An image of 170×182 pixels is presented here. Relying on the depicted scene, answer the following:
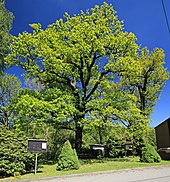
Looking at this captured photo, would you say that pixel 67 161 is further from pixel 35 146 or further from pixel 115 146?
pixel 115 146

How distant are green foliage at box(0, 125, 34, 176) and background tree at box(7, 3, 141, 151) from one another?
5.37m

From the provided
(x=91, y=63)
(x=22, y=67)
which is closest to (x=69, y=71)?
(x=91, y=63)

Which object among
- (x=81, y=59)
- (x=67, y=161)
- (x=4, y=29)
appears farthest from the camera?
(x=4, y=29)

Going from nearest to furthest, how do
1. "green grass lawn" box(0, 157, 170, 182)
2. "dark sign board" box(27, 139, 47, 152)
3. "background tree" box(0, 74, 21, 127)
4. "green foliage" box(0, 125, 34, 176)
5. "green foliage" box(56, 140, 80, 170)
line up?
"green foliage" box(0, 125, 34, 176), "green grass lawn" box(0, 157, 170, 182), "dark sign board" box(27, 139, 47, 152), "green foliage" box(56, 140, 80, 170), "background tree" box(0, 74, 21, 127)

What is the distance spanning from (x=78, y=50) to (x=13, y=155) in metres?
9.41

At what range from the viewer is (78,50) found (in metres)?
16.4

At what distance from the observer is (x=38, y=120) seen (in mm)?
14719

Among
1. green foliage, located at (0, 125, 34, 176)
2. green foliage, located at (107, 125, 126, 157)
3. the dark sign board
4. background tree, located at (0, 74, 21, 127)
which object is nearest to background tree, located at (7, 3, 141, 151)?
the dark sign board

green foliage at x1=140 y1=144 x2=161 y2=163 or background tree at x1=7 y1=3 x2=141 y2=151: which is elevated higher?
background tree at x1=7 y1=3 x2=141 y2=151

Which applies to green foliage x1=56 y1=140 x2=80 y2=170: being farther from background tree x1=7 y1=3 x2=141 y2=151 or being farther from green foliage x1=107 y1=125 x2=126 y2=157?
green foliage x1=107 y1=125 x2=126 y2=157

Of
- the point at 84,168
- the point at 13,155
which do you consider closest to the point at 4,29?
the point at 13,155

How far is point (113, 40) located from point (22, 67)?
7970 millimetres

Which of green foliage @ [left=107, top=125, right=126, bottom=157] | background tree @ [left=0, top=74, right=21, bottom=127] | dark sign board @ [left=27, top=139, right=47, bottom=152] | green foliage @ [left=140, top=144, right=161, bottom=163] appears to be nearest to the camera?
dark sign board @ [left=27, top=139, right=47, bottom=152]

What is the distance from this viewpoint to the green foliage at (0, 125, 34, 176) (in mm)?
10164
